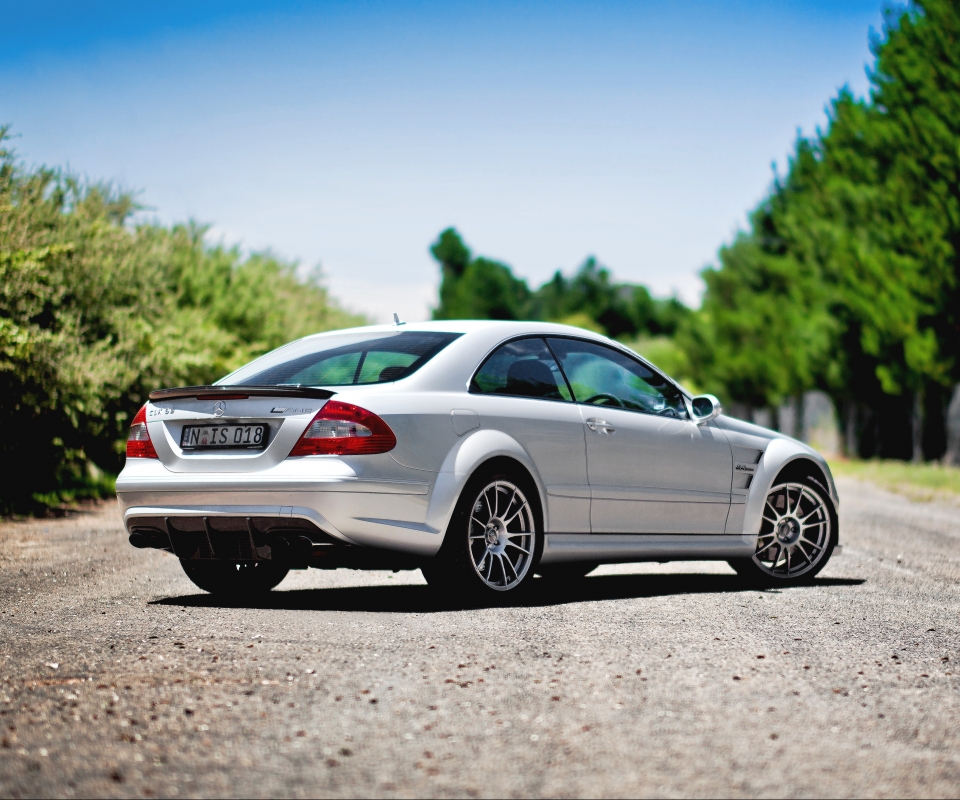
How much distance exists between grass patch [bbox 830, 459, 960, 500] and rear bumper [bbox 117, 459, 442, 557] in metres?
14.6

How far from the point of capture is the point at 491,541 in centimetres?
729

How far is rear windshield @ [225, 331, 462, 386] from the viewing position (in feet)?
23.9

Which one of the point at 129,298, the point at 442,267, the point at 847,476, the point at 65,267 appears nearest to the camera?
the point at 65,267

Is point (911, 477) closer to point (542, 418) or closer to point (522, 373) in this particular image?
point (522, 373)

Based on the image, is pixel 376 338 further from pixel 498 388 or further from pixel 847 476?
pixel 847 476

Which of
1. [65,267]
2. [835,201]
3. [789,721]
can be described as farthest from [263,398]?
[835,201]

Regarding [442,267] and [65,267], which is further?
[442,267]

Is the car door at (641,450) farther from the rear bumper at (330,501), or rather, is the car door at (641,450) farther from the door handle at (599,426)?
the rear bumper at (330,501)

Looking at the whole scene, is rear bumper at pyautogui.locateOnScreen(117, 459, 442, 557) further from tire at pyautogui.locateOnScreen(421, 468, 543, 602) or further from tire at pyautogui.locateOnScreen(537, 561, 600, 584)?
tire at pyautogui.locateOnScreen(537, 561, 600, 584)

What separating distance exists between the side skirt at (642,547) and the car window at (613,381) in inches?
31.7

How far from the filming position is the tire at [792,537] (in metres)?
8.88

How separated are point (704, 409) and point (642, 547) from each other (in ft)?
3.63

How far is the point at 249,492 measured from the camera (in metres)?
6.82

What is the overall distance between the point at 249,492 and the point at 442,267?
490 feet
